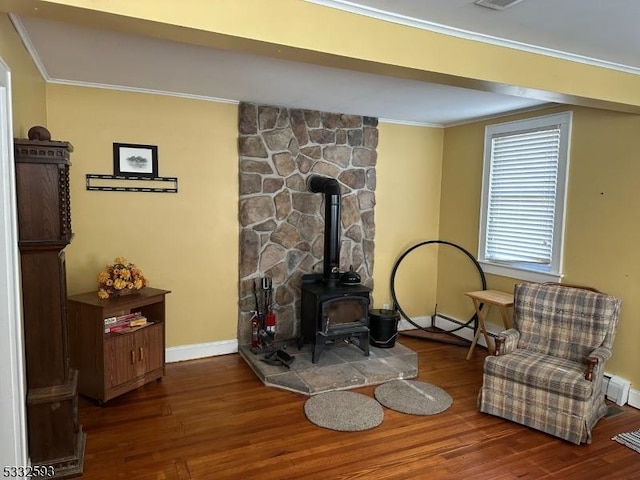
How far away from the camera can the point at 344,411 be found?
3.16 metres

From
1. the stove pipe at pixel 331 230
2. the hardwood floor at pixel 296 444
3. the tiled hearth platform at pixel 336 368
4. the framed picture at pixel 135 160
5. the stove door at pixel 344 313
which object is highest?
the framed picture at pixel 135 160

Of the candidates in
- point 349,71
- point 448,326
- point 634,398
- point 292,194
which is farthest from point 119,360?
point 634,398

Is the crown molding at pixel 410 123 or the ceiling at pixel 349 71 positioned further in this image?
the crown molding at pixel 410 123

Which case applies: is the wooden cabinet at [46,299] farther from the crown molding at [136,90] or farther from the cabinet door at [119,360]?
the crown molding at [136,90]

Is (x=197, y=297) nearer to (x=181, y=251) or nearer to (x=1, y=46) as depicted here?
(x=181, y=251)

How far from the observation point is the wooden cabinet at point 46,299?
224cm

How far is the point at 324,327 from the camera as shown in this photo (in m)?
3.87

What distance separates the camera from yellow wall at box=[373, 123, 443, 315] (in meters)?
4.89

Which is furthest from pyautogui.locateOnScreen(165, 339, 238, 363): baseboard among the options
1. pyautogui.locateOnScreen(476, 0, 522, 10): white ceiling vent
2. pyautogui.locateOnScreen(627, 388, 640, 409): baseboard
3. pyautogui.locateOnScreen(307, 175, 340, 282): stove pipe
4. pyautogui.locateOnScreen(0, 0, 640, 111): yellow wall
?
pyautogui.locateOnScreen(476, 0, 522, 10): white ceiling vent

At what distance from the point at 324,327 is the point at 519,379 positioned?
161 cm

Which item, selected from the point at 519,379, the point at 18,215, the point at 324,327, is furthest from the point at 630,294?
the point at 18,215

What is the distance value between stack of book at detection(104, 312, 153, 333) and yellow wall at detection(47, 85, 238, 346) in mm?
526

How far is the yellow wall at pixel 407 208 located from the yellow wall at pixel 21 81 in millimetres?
3181

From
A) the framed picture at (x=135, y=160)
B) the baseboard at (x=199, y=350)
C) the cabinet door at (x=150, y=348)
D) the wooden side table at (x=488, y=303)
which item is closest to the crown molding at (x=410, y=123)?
the wooden side table at (x=488, y=303)
